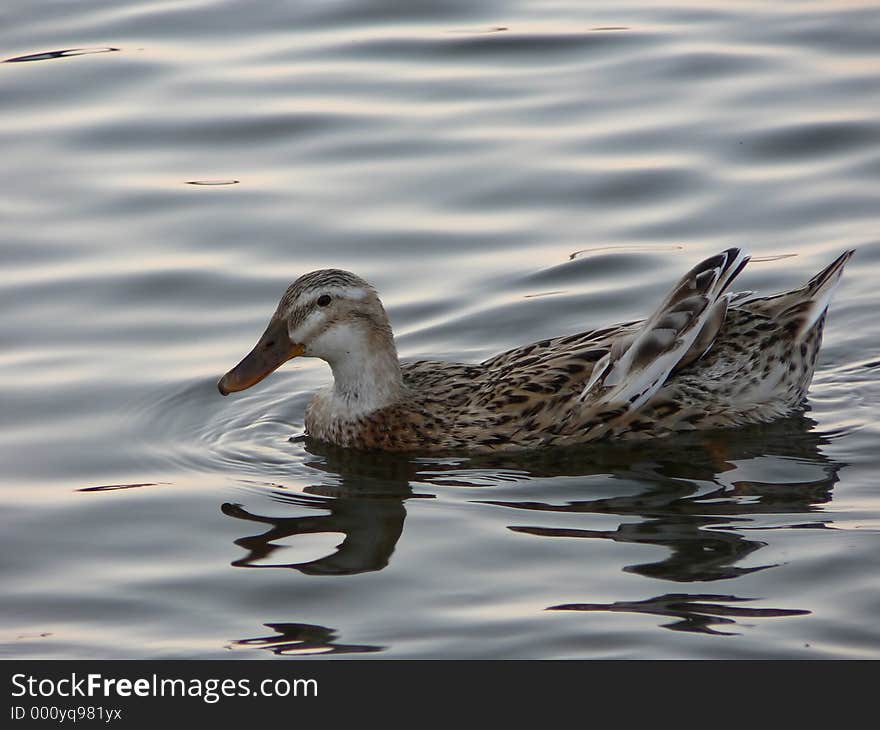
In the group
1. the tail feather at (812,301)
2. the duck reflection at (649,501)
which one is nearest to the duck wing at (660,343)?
the duck reflection at (649,501)

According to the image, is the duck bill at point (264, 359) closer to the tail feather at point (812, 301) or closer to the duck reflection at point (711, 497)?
Result: the duck reflection at point (711, 497)

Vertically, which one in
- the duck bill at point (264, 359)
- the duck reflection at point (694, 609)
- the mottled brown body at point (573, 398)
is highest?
the duck bill at point (264, 359)

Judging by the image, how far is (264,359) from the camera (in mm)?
9898

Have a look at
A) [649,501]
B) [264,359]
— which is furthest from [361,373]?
[649,501]

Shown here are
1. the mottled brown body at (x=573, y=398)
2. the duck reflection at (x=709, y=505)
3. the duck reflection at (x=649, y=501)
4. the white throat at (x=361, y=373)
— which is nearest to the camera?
the duck reflection at (x=709, y=505)

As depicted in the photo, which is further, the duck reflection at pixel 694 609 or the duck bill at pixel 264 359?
the duck bill at pixel 264 359

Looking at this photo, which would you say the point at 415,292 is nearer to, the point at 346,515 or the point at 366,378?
the point at 366,378

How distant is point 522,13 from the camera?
56.1ft

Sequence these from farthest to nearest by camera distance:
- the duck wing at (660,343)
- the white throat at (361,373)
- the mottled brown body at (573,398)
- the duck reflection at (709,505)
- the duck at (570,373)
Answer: the white throat at (361,373)
the mottled brown body at (573,398)
the duck at (570,373)
the duck wing at (660,343)
the duck reflection at (709,505)

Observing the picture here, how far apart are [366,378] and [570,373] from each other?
1.14m

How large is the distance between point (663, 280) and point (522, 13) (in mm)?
5963

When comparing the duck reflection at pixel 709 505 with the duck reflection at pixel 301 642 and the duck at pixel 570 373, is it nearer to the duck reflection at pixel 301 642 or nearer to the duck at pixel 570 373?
the duck at pixel 570 373

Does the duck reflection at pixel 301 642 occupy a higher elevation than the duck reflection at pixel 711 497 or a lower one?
lower

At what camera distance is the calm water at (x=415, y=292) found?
7.86 metres
